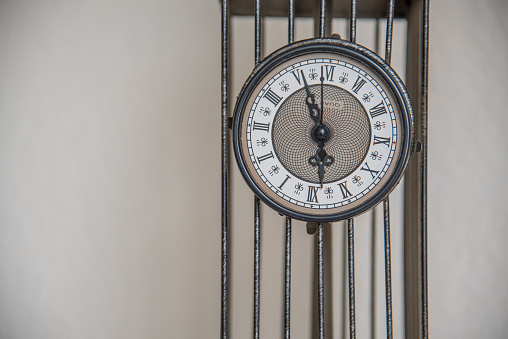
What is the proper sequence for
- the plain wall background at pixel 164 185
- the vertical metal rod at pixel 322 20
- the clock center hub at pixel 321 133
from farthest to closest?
the plain wall background at pixel 164 185, the vertical metal rod at pixel 322 20, the clock center hub at pixel 321 133

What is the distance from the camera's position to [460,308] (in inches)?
55.3

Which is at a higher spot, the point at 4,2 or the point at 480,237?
the point at 4,2

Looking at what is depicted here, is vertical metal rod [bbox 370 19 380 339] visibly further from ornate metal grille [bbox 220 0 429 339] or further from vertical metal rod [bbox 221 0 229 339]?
vertical metal rod [bbox 221 0 229 339]

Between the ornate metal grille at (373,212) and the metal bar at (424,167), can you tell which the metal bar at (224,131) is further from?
the metal bar at (424,167)

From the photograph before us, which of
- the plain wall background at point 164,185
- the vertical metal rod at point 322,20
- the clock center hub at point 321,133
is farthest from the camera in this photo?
the plain wall background at point 164,185

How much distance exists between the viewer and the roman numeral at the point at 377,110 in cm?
110

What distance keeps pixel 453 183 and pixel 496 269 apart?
1.02 ft

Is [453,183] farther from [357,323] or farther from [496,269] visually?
[357,323]

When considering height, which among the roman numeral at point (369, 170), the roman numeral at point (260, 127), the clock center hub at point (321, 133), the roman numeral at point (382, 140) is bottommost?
the roman numeral at point (369, 170)

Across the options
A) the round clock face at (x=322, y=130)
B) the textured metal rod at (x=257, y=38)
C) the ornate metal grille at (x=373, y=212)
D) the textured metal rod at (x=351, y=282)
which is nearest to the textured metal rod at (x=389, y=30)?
the ornate metal grille at (x=373, y=212)

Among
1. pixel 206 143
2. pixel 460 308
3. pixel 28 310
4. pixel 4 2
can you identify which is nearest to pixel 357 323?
pixel 460 308

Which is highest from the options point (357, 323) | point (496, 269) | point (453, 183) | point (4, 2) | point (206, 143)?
point (4, 2)

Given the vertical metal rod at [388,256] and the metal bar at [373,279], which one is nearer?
the vertical metal rod at [388,256]

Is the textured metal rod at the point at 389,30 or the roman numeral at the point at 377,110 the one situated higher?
→ the textured metal rod at the point at 389,30
